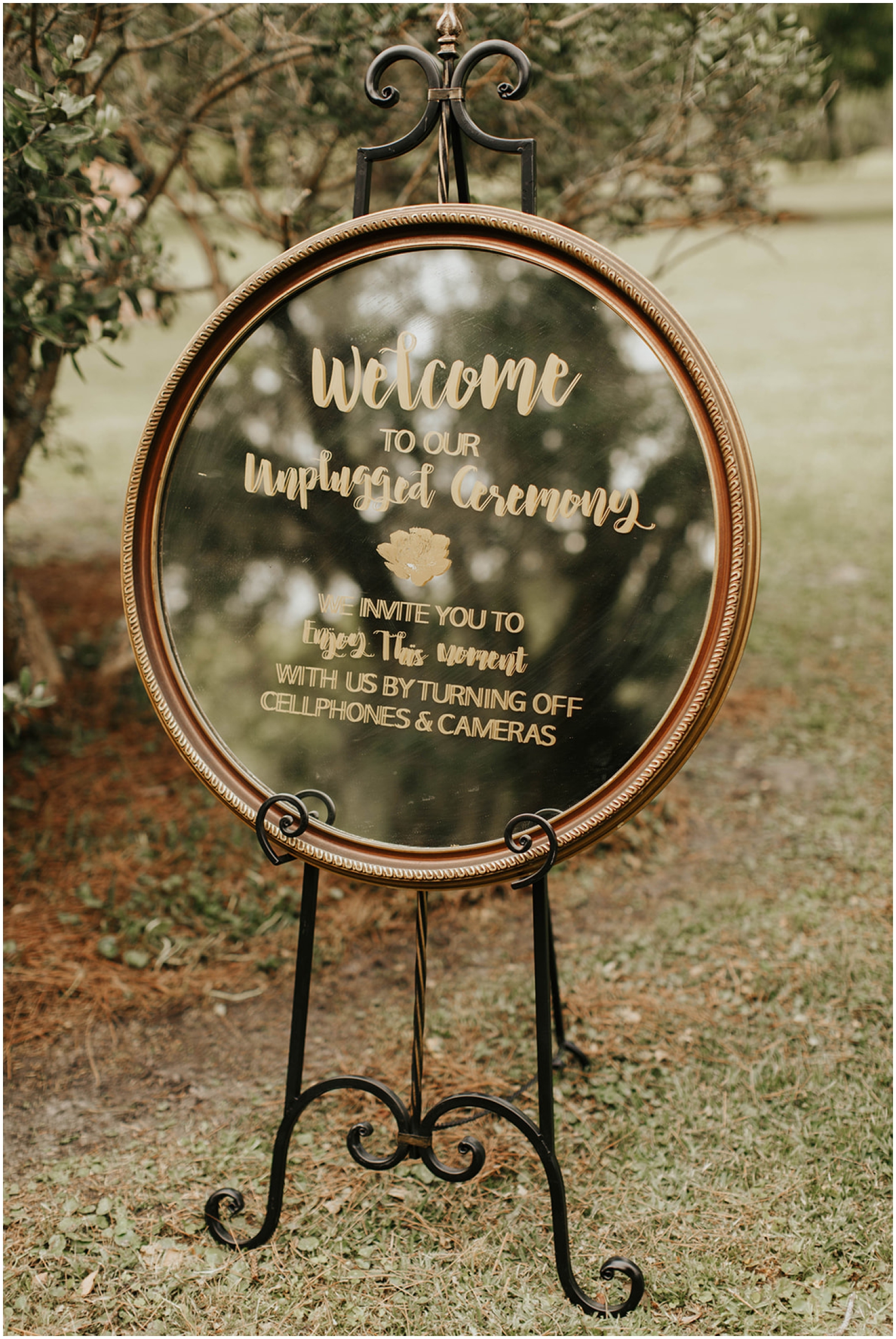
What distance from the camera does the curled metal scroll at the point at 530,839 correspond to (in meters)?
1.74

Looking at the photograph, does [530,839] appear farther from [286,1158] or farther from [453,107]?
[453,107]

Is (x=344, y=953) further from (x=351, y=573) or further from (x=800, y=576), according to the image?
(x=800, y=576)

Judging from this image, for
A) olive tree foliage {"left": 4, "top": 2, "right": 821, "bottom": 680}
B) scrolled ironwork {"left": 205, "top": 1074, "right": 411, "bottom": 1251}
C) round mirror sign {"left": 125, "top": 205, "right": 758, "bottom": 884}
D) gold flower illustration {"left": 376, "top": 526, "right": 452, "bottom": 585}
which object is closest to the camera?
round mirror sign {"left": 125, "top": 205, "right": 758, "bottom": 884}

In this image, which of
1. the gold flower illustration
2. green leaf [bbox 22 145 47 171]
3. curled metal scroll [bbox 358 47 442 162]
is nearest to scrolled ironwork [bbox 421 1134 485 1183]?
the gold flower illustration

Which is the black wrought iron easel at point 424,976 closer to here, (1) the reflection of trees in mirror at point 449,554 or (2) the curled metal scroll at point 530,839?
(2) the curled metal scroll at point 530,839

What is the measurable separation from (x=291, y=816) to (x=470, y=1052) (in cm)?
123

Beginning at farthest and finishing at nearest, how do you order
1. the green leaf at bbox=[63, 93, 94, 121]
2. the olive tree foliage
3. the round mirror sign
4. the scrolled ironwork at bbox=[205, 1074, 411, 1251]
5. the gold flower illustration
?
the olive tree foliage < the green leaf at bbox=[63, 93, 94, 121] < the scrolled ironwork at bbox=[205, 1074, 411, 1251] < the gold flower illustration < the round mirror sign

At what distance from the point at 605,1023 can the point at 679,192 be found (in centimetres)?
336

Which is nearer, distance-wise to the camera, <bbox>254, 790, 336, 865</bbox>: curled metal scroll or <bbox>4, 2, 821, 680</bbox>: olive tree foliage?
<bbox>254, 790, 336, 865</bbox>: curled metal scroll

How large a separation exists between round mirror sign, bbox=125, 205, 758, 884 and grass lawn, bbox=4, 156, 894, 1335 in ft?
3.30

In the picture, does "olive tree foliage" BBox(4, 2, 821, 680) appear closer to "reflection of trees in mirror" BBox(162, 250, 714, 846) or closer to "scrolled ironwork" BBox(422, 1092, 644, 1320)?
"reflection of trees in mirror" BBox(162, 250, 714, 846)

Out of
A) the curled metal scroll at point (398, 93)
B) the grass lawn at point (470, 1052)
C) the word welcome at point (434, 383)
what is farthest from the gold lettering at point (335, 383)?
the grass lawn at point (470, 1052)

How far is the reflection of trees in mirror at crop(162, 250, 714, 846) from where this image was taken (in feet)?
5.66

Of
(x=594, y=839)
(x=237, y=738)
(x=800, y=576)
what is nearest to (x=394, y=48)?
(x=237, y=738)
